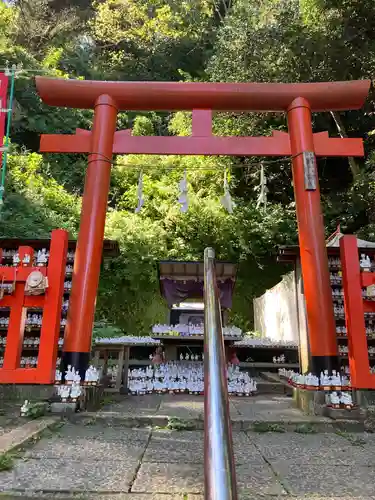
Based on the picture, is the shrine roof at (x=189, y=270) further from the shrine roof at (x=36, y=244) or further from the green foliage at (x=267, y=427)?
the green foliage at (x=267, y=427)

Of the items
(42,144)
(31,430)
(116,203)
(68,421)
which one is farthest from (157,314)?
(31,430)

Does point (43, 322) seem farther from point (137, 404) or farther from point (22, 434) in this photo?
point (22, 434)

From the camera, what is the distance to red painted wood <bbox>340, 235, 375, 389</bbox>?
4922 mm

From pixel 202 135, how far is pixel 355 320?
3767 millimetres

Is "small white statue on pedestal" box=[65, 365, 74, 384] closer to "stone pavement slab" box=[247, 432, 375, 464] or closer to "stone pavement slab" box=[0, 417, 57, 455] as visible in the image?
"stone pavement slab" box=[0, 417, 57, 455]

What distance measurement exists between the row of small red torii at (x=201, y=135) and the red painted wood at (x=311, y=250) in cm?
2

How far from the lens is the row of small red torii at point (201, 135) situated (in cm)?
579

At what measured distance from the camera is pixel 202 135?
645cm

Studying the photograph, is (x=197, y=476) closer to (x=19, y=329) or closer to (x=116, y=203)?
(x=19, y=329)

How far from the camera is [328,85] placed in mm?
6266

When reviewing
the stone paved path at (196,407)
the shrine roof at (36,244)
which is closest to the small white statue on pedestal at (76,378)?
the stone paved path at (196,407)

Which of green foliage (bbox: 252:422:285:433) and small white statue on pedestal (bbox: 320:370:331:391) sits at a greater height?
small white statue on pedestal (bbox: 320:370:331:391)

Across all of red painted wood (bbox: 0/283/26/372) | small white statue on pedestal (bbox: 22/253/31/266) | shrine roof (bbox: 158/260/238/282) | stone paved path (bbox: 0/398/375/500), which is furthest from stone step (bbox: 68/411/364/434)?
shrine roof (bbox: 158/260/238/282)

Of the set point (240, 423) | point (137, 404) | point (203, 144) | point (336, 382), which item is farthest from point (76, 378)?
point (203, 144)
